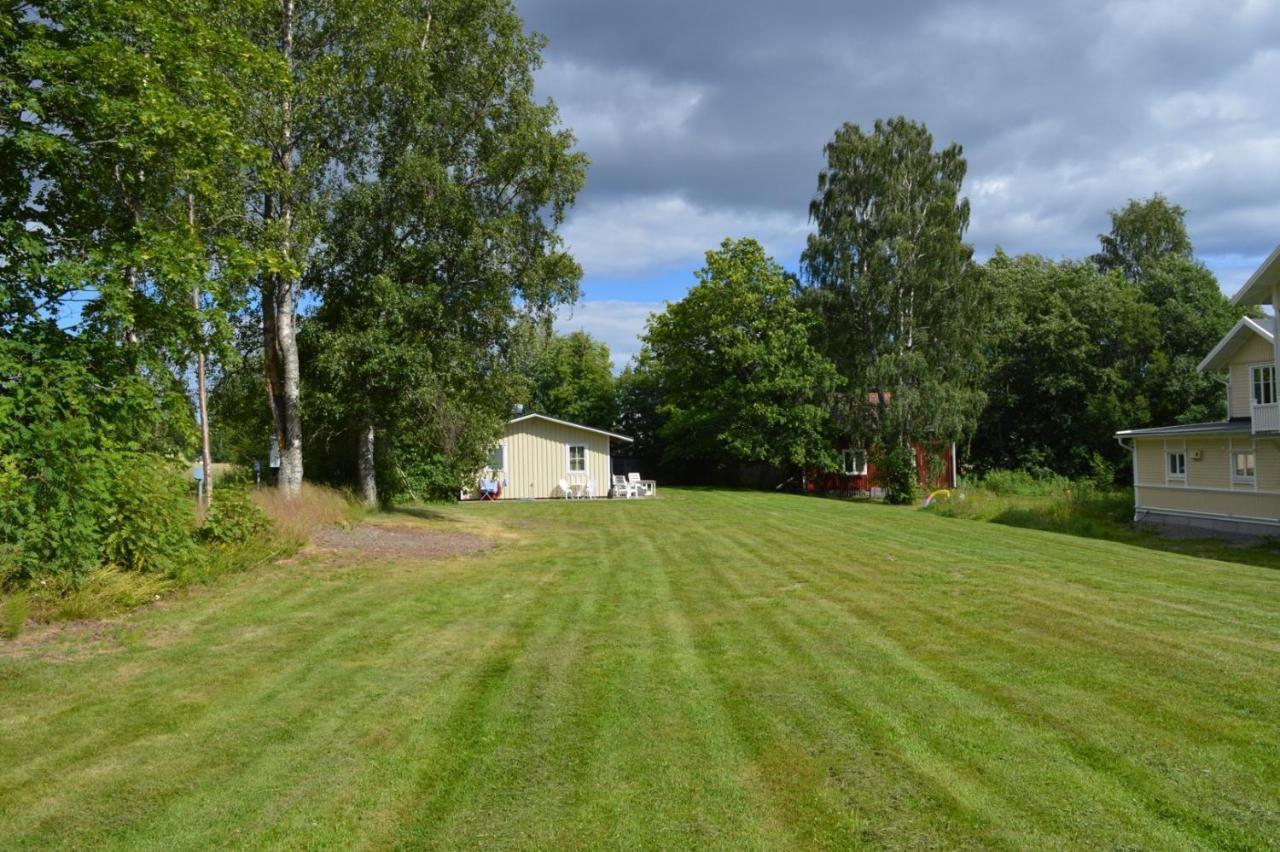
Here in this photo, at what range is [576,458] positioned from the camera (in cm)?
3453

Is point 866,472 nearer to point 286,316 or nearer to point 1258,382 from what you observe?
point 1258,382

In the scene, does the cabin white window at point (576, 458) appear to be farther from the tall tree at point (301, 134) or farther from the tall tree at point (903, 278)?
the tall tree at point (301, 134)

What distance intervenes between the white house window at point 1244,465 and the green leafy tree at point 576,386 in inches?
1355

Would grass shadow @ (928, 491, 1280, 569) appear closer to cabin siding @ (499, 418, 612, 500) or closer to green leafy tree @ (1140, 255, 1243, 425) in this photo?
green leafy tree @ (1140, 255, 1243, 425)

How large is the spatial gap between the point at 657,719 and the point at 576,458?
1150 inches

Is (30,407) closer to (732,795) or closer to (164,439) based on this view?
(164,439)

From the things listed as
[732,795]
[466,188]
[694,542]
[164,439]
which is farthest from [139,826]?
[466,188]

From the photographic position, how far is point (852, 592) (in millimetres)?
10133

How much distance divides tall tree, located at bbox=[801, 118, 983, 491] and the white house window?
1263 centimetres

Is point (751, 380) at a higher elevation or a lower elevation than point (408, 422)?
higher

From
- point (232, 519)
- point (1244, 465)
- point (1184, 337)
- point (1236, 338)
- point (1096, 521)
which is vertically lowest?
point (1096, 521)

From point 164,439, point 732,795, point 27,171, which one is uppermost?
point 27,171

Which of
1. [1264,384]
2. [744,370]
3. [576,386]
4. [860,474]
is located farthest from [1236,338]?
[576,386]

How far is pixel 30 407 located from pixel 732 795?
26.6ft
